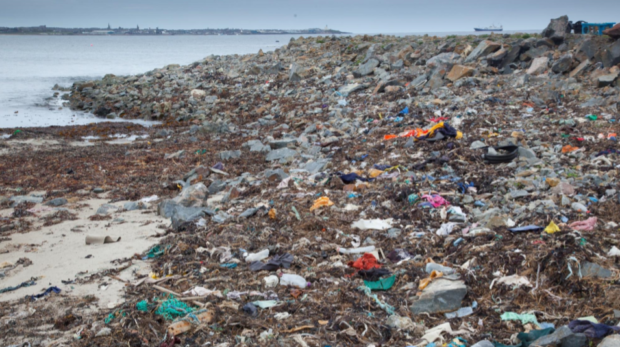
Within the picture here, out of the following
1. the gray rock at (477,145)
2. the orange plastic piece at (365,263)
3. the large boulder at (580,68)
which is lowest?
the orange plastic piece at (365,263)

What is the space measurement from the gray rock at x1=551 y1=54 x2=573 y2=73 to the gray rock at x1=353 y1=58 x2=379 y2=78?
7.22m

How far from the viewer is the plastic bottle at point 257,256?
18.0ft

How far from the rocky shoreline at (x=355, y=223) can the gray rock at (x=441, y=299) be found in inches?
0.7

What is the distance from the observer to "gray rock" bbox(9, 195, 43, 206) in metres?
8.64

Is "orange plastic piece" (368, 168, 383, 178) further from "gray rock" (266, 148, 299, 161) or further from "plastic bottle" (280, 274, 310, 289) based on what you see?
"plastic bottle" (280, 274, 310, 289)

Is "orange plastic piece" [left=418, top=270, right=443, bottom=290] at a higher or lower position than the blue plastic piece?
lower

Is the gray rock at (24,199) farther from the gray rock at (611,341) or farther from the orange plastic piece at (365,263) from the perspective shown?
the gray rock at (611,341)

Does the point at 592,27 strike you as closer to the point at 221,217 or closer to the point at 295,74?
the point at 295,74

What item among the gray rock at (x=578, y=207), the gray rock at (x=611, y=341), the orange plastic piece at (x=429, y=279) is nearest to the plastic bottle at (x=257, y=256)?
the orange plastic piece at (x=429, y=279)

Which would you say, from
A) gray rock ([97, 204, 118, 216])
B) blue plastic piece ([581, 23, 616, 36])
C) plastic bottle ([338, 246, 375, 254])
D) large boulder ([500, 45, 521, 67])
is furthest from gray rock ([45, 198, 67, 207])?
blue plastic piece ([581, 23, 616, 36])

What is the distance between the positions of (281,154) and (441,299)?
751 centimetres

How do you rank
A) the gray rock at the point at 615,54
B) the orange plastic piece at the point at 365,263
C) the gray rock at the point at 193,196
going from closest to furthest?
the orange plastic piece at the point at 365,263 < the gray rock at the point at 193,196 < the gray rock at the point at 615,54

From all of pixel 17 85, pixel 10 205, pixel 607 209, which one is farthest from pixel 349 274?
pixel 17 85

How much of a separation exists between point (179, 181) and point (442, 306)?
7054mm
